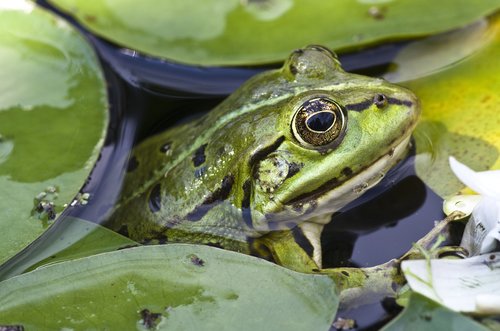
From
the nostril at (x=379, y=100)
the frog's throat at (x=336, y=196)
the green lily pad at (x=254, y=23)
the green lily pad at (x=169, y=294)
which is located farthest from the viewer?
the green lily pad at (x=254, y=23)

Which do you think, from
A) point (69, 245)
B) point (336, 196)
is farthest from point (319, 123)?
point (69, 245)

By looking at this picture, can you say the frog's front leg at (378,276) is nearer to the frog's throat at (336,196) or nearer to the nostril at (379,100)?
the frog's throat at (336,196)

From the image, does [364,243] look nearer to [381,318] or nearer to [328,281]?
[381,318]

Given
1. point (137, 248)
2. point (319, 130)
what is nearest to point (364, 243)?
point (319, 130)

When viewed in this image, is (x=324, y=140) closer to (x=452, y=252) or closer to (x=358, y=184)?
(x=358, y=184)

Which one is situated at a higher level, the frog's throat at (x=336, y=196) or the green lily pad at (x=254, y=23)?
the green lily pad at (x=254, y=23)

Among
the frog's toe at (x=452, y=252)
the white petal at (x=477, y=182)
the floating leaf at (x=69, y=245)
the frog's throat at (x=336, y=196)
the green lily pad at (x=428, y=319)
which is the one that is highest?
the floating leaf at (x=69, y=245)

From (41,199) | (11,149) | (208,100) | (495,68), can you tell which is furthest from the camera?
(208,100)

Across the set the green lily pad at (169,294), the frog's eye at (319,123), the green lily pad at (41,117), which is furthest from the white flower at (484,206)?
the green lily pad at (41,117)
